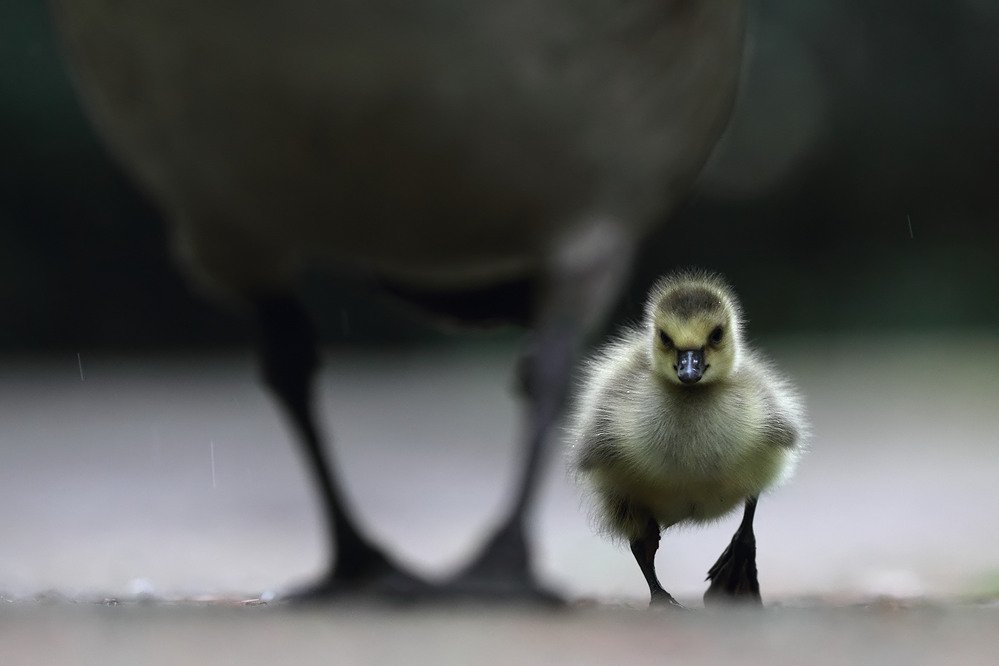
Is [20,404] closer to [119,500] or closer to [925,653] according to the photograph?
[119,500]

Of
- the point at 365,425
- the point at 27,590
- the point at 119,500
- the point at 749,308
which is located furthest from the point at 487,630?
the point at 749,308

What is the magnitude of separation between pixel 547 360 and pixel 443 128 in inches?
11.3

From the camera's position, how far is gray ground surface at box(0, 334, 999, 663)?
0.86 meters

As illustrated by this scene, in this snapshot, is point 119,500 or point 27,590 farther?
point 119,500

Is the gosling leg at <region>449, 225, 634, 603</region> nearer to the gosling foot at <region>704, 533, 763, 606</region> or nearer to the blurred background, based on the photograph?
the gosling foot at <region>704, 533, 763, 606</region>

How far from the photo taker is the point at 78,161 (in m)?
4.14

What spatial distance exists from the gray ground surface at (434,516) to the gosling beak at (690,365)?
0.58 ft

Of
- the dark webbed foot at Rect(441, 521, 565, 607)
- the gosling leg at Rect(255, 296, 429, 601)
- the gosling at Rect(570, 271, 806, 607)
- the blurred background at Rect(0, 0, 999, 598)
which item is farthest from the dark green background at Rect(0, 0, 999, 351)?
the gosling at Rect(570, 271, 806, 607)

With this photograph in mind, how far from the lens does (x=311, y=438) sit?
171cm

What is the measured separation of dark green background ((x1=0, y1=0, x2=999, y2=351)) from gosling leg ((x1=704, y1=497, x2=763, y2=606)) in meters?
3.03

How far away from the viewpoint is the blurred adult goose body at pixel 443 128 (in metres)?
1.12

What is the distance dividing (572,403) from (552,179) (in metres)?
0.25

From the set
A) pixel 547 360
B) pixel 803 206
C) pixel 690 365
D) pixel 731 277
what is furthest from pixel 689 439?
pixel 803 206

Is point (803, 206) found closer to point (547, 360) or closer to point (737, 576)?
point (547, 360)
